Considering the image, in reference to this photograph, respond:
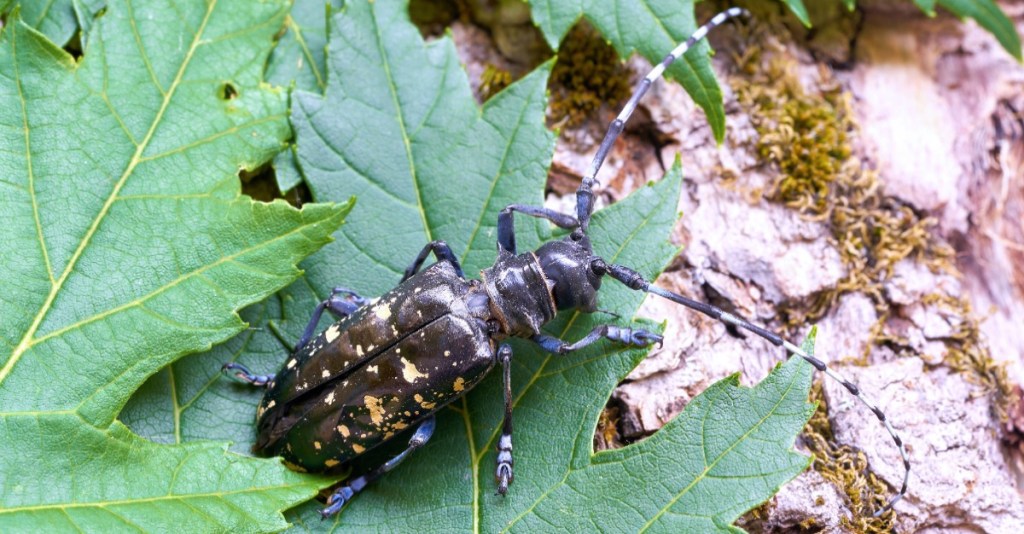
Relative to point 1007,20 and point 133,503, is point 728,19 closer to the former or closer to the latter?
point 1007,20

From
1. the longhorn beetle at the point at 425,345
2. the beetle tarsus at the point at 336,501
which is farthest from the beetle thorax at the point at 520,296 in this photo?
the beetle tarsus at the point at 336,501

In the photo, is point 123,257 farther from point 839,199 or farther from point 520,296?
point 839,199

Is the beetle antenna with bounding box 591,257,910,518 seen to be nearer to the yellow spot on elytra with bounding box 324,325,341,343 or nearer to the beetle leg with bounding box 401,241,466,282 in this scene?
the beetle leg with bounding box 401,241,466,282

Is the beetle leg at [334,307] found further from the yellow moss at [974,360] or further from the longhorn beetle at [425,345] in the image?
the yellow moss at [974,360]

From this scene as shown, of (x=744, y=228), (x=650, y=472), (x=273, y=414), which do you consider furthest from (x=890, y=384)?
(x=273, y=414)

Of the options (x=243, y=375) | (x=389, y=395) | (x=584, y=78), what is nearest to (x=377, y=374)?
(x=389, y=395)
